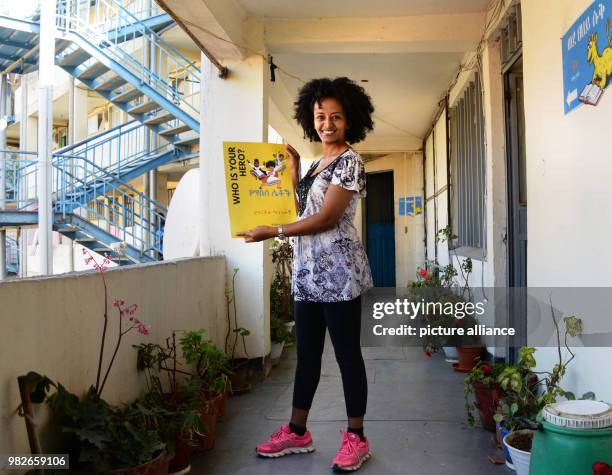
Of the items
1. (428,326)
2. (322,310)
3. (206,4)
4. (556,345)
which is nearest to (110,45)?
(206,4)

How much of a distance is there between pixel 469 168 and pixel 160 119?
4314 millimetres

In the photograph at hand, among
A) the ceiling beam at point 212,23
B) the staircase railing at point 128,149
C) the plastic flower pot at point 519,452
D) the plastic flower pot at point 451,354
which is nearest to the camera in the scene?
the plastic flower pot at point 519,452

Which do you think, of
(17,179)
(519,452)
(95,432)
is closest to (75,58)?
(17,179)

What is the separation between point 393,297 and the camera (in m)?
8.64

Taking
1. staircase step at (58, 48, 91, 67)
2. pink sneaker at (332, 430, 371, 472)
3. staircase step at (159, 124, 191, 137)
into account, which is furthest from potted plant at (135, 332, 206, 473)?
staircase step at (58, 48, 91, 67)

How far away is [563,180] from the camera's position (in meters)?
2.37

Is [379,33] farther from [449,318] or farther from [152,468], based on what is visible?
[152,468]

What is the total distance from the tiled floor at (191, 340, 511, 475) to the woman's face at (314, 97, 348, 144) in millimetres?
1442

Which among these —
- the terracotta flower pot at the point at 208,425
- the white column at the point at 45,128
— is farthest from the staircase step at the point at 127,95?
the terracotta flower pot at the point at 208,425

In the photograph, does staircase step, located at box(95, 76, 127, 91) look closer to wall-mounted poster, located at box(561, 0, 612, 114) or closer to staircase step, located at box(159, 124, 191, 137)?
staircase step, located at box(159, 124, 191, 137)

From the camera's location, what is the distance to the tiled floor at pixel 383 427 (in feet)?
7.81

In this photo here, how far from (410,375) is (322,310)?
6.44 ft

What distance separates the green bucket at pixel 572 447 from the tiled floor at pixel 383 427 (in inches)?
28.1

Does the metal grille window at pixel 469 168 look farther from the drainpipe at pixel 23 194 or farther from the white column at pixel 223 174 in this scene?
the drainpipe at pixel 23 194
